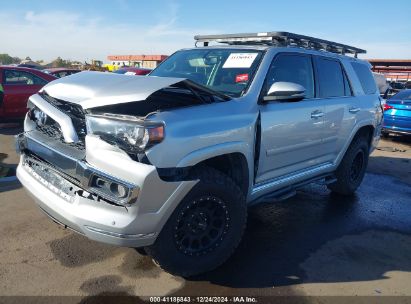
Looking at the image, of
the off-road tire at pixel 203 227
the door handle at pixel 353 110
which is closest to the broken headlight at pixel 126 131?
the off-road tire at pixel 203 227

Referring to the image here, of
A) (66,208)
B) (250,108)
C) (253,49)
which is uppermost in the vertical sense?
(253,49)

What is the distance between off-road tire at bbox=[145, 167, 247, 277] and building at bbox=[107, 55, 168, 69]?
34.7 meters

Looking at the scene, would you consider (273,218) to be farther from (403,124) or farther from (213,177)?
(403,124)

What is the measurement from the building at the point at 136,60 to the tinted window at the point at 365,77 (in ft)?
106

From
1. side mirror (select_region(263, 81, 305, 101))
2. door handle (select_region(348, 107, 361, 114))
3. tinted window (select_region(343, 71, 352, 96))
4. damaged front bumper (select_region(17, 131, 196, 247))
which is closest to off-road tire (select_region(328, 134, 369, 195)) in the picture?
door handle (select_region(348, 107, 361, 114))

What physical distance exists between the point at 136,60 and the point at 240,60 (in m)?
46.9

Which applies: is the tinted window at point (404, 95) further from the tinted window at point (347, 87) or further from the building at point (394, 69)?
the building at point (394, 69)

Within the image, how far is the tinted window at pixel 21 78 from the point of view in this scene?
8.62 meters

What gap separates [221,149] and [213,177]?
22 centimetres

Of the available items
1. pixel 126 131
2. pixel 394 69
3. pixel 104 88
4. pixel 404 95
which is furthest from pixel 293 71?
pixel 394 69

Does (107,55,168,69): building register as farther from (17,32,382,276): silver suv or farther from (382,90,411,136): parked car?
(17,32,382,276): silver suv

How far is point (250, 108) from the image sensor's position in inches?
127

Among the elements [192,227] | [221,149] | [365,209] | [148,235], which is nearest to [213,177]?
[221,149]

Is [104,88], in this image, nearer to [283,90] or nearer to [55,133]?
[55,133]
